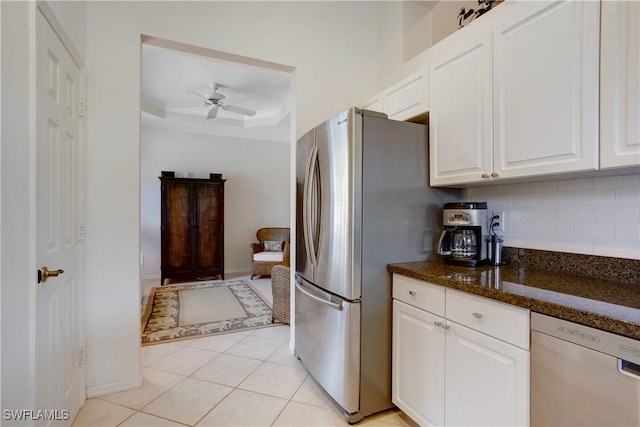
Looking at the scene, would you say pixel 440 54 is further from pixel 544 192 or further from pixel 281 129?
pixel 281 129

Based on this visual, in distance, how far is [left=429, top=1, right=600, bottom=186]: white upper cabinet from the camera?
4.12 feet

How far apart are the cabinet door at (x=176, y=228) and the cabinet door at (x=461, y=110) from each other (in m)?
4.48

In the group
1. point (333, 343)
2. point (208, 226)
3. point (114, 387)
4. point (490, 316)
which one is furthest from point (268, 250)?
point (490, 316)

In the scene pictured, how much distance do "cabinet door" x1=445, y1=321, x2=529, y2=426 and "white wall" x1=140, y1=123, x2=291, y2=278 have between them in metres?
5.38

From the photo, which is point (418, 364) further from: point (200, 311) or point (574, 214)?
point (200, 311)

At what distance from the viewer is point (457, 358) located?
1.42 metres

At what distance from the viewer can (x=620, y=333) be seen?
2.92ft

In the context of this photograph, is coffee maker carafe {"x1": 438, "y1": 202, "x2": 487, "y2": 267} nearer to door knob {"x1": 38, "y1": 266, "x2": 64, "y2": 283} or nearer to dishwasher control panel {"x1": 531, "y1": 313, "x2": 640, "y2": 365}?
dishwasher control panel {"x1": 531, "y1": 313, "x2": 640, "y2": 365}

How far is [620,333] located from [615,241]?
770mm

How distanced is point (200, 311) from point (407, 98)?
3259 millimetres

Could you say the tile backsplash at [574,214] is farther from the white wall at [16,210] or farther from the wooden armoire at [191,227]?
the wooden armoire at [191,227]

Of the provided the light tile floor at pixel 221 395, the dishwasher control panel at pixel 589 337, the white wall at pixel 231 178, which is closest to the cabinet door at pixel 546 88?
the dishwasher control panel at pixel 589 337

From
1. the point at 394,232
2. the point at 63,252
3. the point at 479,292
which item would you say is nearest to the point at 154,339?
the point at 63,252

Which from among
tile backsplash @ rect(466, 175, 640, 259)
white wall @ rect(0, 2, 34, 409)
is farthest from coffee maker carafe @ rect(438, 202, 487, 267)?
white wall @ rect(0, 2, 34, 409)
